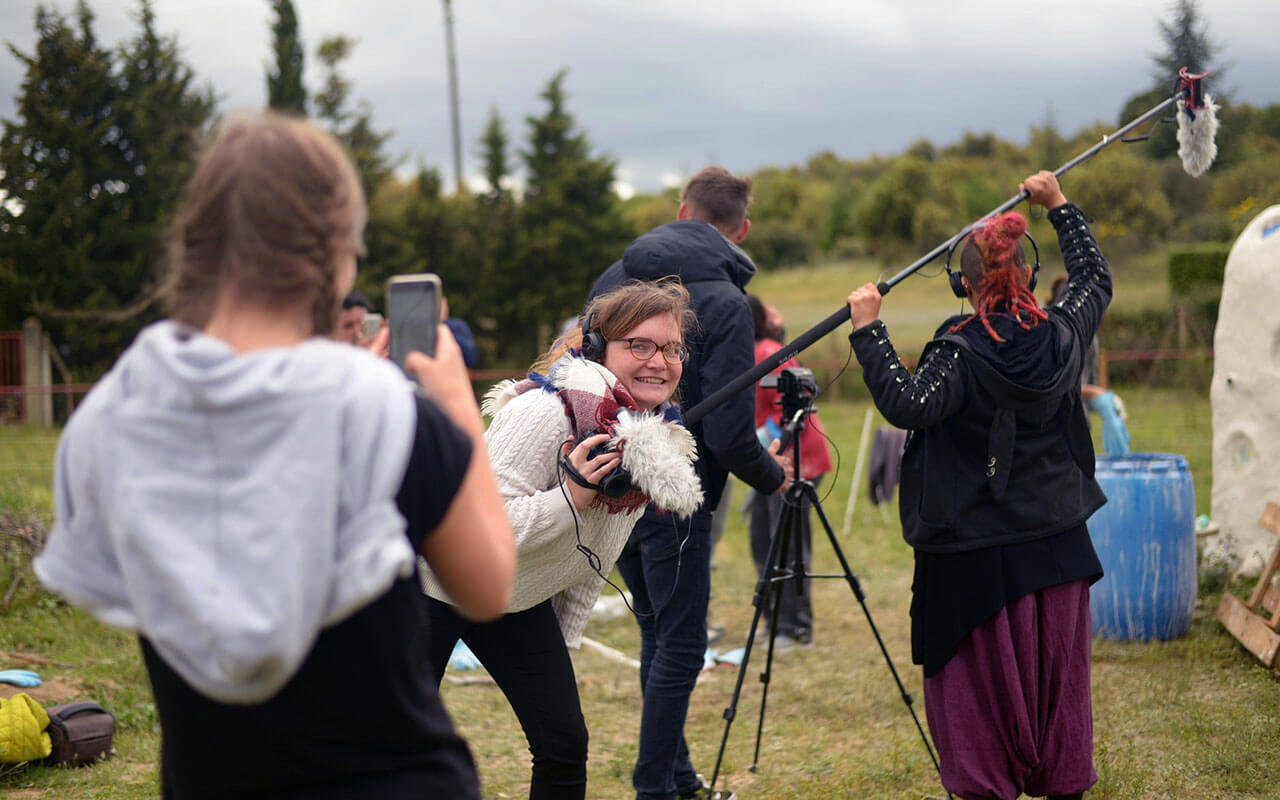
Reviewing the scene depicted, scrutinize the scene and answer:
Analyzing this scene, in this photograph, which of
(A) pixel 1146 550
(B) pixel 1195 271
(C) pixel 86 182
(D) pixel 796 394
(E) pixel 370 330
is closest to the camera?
(E) pixel 370 330

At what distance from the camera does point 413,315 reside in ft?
5.21

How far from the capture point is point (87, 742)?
4438 millimetres

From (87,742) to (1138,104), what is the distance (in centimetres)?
676

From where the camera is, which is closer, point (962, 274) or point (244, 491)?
point (244, 491)

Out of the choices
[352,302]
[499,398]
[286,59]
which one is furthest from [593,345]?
[286,59]

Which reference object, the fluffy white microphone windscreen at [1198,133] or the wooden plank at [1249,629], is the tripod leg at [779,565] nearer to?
the fluffy white microphone windscreen at [1198,133]

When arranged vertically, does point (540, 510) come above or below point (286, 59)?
below

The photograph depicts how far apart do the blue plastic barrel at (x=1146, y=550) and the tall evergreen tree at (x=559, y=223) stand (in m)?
21.2

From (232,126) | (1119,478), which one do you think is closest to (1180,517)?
(1119,478)

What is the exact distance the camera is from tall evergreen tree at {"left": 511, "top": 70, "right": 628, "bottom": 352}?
26703 mm

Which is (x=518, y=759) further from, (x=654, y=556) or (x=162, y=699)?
(x=162, y=699)

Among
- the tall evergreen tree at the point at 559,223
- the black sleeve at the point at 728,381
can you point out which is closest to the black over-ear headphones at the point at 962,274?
the black sleeve at the point at 728,381

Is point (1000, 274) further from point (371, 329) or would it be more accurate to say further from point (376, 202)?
point (376, 202)

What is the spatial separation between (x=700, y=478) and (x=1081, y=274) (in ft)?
4.42
